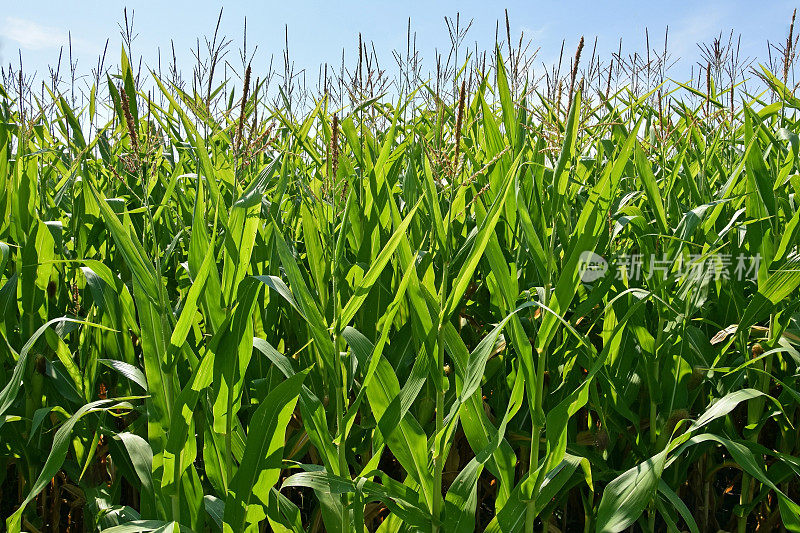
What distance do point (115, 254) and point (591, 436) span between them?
121 centimetres

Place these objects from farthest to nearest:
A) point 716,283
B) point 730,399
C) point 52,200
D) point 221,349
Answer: point 52,200 < point 716,283 < point 730,399 < point 221,349

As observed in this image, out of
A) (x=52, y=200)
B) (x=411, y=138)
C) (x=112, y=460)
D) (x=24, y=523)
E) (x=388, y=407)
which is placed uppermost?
(x=411, y=138)

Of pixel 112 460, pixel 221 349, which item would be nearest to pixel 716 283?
pixel 221 349

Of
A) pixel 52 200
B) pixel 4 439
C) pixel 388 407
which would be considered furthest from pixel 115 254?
pixel 388 407

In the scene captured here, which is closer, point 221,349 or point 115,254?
point 221,349

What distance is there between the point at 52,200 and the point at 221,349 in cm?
98

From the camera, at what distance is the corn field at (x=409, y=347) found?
2.97ft

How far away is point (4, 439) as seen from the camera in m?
1.26

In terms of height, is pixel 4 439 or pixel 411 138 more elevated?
pixel 411 138

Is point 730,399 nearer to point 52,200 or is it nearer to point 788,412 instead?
point 788,412

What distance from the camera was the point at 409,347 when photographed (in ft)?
3.87

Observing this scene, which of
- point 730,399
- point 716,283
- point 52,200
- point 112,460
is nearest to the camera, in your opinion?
point 730,399

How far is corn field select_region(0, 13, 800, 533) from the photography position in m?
0.91

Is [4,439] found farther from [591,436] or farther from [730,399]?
[730,399]
